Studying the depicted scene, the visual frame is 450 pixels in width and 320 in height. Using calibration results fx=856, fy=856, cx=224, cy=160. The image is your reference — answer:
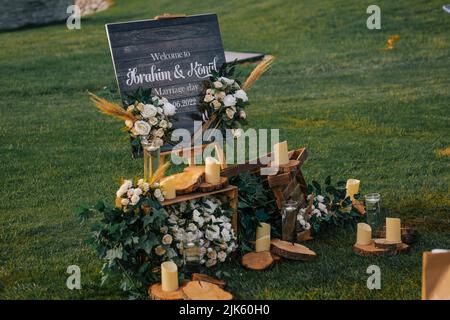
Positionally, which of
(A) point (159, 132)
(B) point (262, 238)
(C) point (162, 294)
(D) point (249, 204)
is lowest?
(C) point (162, 294)

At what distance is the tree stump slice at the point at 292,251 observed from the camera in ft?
23.2

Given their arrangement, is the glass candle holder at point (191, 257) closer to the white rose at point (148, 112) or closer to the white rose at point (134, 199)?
the white rose at point (134, 199)

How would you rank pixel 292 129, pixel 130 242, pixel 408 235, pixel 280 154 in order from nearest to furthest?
pixel 130 242, pixel 408 235, pixel 280 154, pixel 292 129

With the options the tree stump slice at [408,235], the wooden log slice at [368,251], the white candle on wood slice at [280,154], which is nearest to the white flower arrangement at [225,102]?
the white candle on wood slice at [280,154]

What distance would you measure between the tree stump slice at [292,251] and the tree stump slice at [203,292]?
0.90 m

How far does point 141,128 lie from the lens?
696 centimetres

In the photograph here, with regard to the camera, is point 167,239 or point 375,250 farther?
point 375,250

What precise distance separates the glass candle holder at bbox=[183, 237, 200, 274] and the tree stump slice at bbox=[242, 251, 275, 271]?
1.47 feet

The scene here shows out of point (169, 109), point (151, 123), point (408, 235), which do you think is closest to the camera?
point (151, 123)

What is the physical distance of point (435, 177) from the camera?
9328 millimetres

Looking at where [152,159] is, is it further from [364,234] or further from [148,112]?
[364,234]

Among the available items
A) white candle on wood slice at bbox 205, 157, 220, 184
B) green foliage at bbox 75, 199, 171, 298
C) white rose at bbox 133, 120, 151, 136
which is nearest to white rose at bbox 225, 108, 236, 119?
white candle on wood slice at bbox 205, 157, 220, 184

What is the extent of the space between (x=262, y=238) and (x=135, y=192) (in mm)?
1267

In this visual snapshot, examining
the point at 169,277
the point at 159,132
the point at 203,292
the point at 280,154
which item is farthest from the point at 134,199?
the point at 280,154
